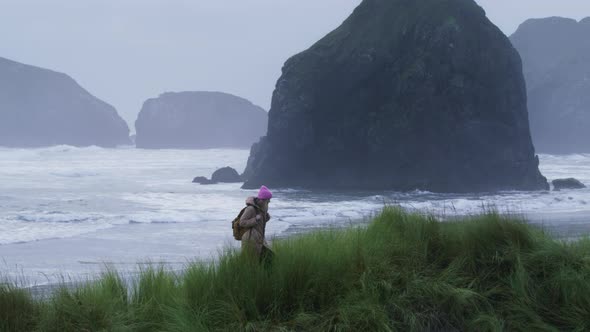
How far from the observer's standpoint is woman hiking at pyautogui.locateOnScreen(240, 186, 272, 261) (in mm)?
7683

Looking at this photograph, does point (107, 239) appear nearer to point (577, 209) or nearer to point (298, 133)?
point (577, 209)

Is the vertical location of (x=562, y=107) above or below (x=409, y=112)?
above

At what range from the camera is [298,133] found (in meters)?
57.9

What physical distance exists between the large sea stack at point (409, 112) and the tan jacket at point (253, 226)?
45333mm

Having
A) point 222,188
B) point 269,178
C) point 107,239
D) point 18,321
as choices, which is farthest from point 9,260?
point 269,178

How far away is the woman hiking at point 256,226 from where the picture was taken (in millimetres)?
7683

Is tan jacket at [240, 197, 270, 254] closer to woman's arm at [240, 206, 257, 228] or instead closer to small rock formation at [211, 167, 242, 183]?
woman's arm at [240, 206, 257, 228]

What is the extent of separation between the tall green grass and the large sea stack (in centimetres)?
4420

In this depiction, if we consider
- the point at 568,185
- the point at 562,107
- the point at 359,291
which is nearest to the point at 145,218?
the point at 359,291

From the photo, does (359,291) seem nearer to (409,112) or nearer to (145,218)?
(145,218)

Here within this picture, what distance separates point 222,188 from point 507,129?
24304 mm

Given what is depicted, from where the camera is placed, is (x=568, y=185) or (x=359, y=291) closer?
(x=359, y=291)

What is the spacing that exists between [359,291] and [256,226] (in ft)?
4.71

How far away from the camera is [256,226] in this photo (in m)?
7.81
